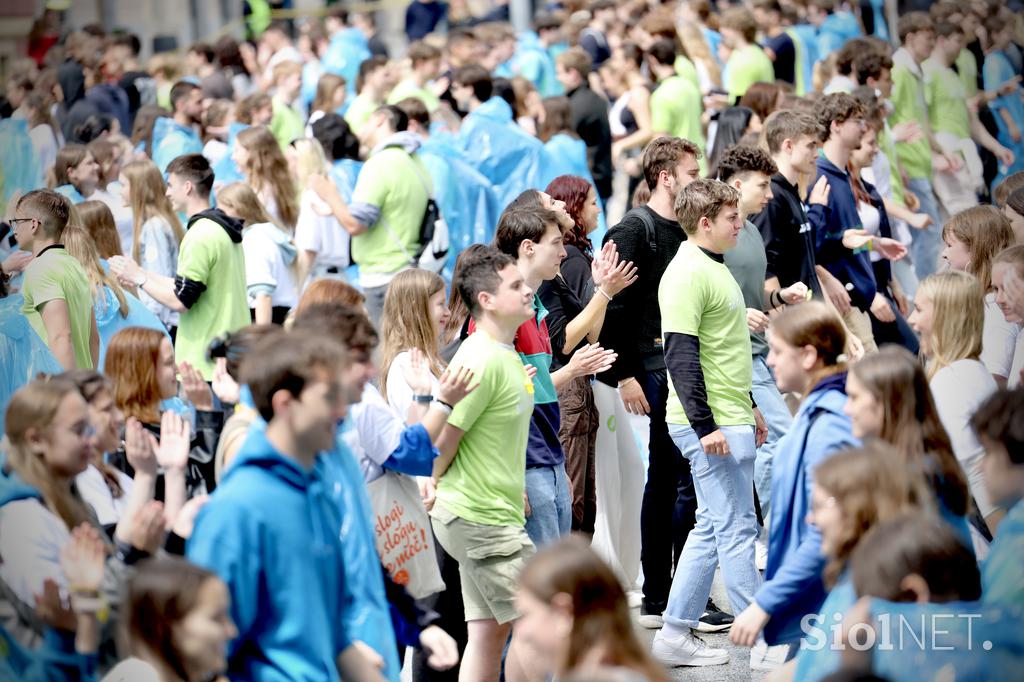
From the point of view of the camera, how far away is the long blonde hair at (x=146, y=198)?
26.3ft

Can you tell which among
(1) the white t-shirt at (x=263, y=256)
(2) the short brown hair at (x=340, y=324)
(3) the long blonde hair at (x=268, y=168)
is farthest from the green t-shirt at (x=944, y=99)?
(2) the short brown hair at (x=340, y=324)

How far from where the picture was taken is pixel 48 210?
633 centimetres

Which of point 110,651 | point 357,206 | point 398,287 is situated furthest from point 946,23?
point 110,651

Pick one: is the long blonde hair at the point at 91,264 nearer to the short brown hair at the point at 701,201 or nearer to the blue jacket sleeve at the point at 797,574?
the short brown hair at the point at 701,201

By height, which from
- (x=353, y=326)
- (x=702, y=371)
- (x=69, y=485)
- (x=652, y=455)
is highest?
(x=353, y=326)

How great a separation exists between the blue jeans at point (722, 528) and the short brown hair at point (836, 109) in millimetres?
2574

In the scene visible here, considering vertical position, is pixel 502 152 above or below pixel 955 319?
below

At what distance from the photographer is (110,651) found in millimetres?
3570

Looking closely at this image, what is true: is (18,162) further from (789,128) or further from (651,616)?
(651,616)

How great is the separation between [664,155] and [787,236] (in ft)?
3.30

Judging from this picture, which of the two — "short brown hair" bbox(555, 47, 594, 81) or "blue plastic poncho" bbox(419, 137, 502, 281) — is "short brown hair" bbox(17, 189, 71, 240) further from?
"short brown hair" bbox(555, 47, 594, 81)

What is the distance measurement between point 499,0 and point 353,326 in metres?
26.0

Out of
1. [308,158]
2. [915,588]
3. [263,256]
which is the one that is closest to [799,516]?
[915,588]

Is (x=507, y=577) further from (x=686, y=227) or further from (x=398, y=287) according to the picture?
(x=686, y=227)
